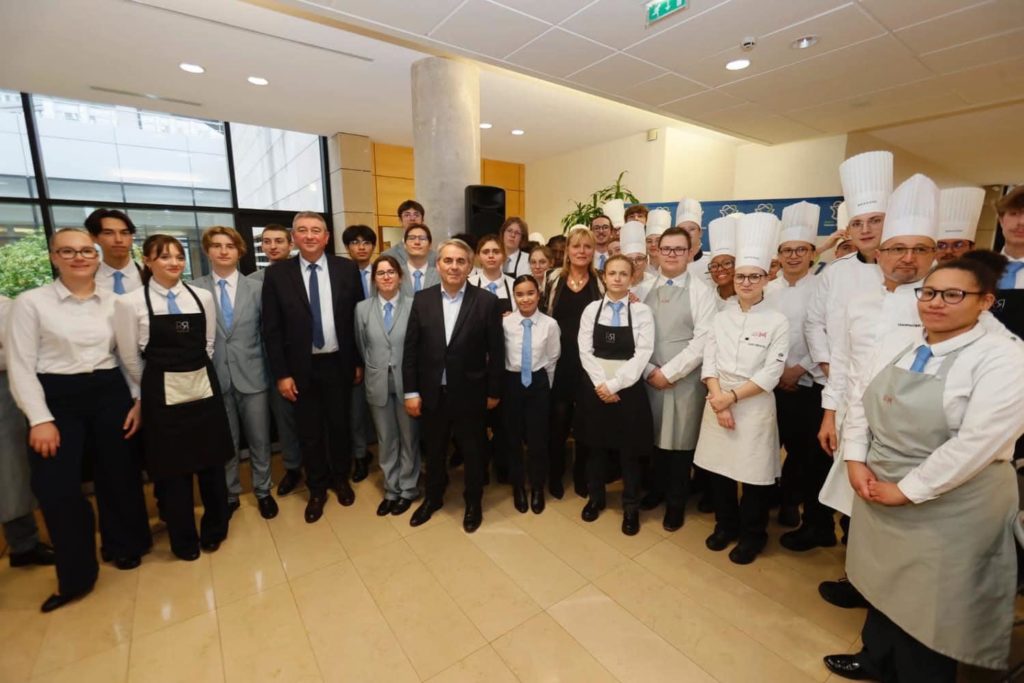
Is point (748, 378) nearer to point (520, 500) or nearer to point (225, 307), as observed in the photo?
point (520, 500)

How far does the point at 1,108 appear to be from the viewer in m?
5.29

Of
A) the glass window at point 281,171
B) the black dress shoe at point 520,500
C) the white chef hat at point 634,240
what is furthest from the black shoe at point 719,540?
the glass window at point 281,171

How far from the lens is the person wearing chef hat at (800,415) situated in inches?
100

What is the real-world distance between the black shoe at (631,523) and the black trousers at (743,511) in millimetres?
444

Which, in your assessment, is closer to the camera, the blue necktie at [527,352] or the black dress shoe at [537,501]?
the blue necktie at [527,352]

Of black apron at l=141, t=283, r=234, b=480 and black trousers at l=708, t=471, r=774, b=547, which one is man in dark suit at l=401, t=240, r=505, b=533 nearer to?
black apron at l=141, t=283, r=234, b=480

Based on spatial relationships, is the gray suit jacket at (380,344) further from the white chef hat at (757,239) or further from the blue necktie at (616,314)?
the white chef hat at (757,239)

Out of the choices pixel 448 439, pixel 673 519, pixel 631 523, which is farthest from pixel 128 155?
pixel 673 519

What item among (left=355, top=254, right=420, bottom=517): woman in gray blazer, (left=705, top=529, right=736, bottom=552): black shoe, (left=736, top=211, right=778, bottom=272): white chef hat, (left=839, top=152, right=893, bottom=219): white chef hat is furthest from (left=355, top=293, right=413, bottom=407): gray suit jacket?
(left=839, top=152, right=893, bottom=219): white chef hat

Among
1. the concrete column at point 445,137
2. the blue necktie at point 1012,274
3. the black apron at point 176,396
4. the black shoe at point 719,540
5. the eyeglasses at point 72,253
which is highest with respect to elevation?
the concrete column at point 445,137

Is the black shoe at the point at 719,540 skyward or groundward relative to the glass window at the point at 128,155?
groundward

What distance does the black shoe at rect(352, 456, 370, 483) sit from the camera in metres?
3.38

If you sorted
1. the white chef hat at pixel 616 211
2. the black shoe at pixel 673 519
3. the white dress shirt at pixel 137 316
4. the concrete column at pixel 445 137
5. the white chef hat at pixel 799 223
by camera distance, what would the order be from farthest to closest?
the white chef hat at pixel 616 211 < the concrete column at pixel 445 137 < the white chef hat at pixel 799 223 < the black shoe at pixel 673 519 < the white dress shirt at pixel 137 316

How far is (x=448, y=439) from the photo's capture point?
8.97ft
